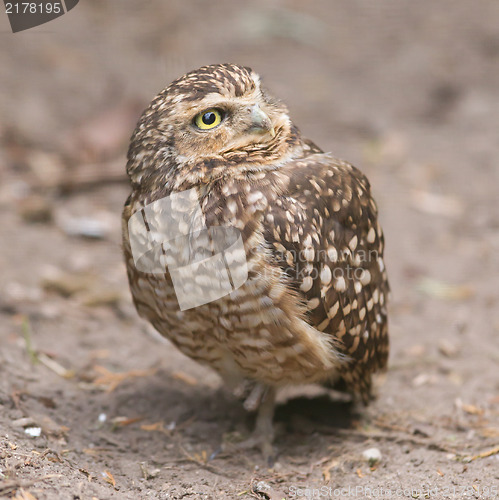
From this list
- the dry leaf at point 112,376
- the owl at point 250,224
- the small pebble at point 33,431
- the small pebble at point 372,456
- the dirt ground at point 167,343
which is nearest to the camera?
the owl at point 250,224

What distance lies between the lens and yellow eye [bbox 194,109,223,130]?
3059mm

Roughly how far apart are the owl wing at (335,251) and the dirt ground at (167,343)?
0.63 metres

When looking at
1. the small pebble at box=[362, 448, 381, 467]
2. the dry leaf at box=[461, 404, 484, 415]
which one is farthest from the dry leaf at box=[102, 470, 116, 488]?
the dry leaf at box=[461, 404, 484, 415]

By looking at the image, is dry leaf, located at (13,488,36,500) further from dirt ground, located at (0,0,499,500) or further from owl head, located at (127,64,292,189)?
owl head, located at (127,64,292,189)

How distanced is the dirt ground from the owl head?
4.59 ft

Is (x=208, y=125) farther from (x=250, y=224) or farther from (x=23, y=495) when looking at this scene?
(x=23, y=495)

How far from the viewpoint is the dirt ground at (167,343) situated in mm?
3395

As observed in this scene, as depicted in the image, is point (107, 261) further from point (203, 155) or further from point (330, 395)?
point (203, 155)

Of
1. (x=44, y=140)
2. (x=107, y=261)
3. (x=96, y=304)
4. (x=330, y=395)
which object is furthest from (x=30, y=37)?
(x=330, y=395)

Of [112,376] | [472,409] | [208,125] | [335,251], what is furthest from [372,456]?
[208,125]

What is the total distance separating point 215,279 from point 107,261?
8.15ft

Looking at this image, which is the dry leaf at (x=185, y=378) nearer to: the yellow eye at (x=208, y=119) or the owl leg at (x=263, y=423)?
the owl leg at (x=263, y=423)

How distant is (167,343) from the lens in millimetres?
4629

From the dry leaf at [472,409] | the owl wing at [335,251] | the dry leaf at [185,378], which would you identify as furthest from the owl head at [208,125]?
the dry leaf at [472,409]
